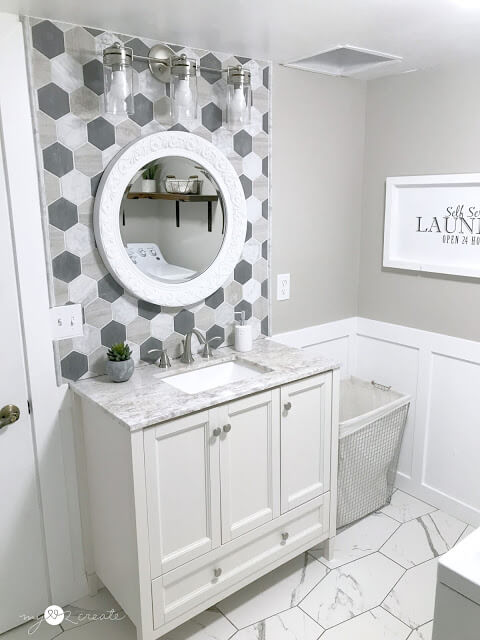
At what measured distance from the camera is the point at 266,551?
7.16 ft

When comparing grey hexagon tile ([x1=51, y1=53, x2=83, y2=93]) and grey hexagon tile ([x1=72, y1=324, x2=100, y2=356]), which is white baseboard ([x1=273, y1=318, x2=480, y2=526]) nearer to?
grey hexagon tile ([x1=72, y1=324, x2=100, y2=356])

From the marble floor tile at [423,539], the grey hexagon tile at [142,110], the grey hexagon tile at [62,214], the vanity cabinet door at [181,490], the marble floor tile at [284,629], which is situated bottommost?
the marble floor tile at [284,629]

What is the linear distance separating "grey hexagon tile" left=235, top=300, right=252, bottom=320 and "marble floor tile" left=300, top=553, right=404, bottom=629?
1181mm

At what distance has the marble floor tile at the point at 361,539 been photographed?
2.45m

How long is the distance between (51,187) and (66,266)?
28 centimetres

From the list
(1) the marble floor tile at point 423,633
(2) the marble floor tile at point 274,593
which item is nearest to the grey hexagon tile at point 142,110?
(2) the marble floor tile at point 274,593

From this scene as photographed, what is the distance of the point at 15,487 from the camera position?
2014mm

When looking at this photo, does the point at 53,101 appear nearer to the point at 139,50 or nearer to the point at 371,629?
the point at 139,50

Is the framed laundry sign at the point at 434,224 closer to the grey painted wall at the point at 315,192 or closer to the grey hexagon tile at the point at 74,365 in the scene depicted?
the grey painted wall at the point at 315,192

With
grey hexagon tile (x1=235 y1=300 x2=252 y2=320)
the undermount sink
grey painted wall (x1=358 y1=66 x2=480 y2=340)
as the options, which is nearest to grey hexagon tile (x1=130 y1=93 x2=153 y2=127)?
grey hexagon tile (x1=235 y1=300 x2=252 y2=320)

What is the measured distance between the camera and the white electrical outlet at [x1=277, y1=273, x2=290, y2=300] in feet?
8.75

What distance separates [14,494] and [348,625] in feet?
4.40

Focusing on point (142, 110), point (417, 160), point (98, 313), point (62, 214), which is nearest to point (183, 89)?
point (142, 110)

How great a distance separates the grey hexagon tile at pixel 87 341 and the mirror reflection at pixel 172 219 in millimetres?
301
